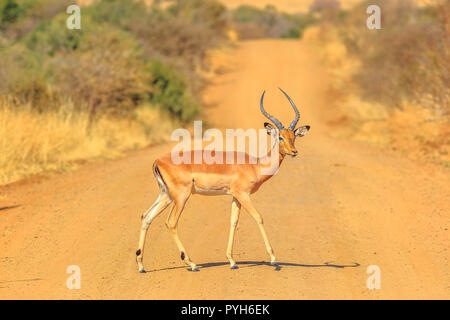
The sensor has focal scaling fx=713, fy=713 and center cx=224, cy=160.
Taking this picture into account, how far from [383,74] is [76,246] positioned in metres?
21.9

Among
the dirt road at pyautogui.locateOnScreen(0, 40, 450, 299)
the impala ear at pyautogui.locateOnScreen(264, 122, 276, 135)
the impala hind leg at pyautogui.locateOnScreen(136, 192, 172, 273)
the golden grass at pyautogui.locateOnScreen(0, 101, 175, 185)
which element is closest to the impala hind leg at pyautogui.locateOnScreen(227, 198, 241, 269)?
the dirt road at pyautogui.locateOnScreen(0, 40, 450, 299)

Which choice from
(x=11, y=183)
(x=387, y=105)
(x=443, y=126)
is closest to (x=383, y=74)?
(x=387, y=105)

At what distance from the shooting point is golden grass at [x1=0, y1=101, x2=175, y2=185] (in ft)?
48.0

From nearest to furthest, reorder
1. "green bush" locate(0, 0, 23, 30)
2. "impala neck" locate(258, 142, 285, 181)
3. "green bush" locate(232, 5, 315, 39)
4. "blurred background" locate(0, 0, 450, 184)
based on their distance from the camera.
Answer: "impala neck" locate(258, 142, 285, 181) < "blurred background" locate(0, 0, 450, 184) < "green bush" locate(0, 0, 23, 30) < "green bush" locate(232, 5, 315, 39)

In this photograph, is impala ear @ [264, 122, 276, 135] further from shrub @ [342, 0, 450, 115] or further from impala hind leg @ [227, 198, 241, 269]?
shrub @ [342, 0, 450, 115]

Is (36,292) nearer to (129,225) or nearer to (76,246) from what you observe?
(76,246)

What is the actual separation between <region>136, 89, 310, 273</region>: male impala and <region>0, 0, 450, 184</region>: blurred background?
643 cm

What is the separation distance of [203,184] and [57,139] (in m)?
9.28

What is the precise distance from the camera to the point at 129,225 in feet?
32.9

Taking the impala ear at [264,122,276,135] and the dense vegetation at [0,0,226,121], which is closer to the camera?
the impala ear at [264,122,276,135]

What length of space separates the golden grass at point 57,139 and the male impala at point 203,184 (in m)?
6.41

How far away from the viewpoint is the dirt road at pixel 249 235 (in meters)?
7.27

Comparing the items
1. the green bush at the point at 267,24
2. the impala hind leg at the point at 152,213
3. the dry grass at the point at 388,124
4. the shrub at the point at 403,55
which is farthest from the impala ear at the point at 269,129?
the green bush at the point at 267,24
